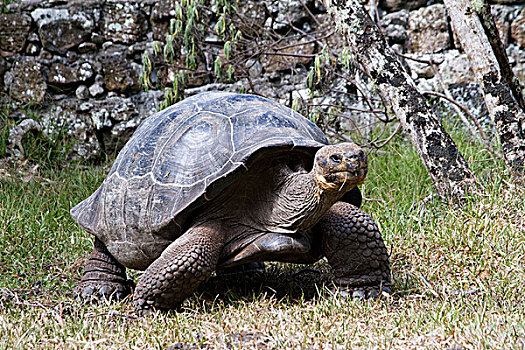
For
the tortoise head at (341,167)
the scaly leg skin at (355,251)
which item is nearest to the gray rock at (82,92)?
the scaly leg skin at (355,251)

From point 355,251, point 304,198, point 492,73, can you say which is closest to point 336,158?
point 304,198

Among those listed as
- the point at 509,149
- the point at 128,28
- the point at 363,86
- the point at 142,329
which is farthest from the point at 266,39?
the point at 142,329

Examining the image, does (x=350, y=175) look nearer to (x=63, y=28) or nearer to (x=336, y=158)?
(x=336, y=158)

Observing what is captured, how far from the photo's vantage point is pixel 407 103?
3.83 metres

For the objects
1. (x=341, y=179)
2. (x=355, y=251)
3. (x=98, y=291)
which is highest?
(x=341, y=179)

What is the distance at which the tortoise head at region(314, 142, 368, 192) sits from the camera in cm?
234

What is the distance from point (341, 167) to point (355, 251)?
654 millimetres

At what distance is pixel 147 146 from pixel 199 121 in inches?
12.5

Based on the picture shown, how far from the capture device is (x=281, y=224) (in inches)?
106

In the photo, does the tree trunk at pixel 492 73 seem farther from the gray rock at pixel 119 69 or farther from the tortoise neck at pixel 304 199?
the gray rock at pixel 119 69

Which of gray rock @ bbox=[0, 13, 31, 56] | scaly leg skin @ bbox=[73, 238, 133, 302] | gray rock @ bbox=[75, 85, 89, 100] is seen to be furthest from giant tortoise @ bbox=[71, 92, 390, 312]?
gray rock @ bbox=[0, 13, 31, 56]

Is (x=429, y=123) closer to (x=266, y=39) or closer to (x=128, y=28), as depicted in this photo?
(x=266, y=39)

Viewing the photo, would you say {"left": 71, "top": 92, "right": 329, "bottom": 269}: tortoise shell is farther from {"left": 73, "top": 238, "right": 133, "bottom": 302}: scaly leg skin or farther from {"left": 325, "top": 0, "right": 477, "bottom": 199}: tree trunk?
{"left": 325, "top": 0, "right": 477, "bottom": 199}: tree trunk

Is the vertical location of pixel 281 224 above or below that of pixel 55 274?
above
